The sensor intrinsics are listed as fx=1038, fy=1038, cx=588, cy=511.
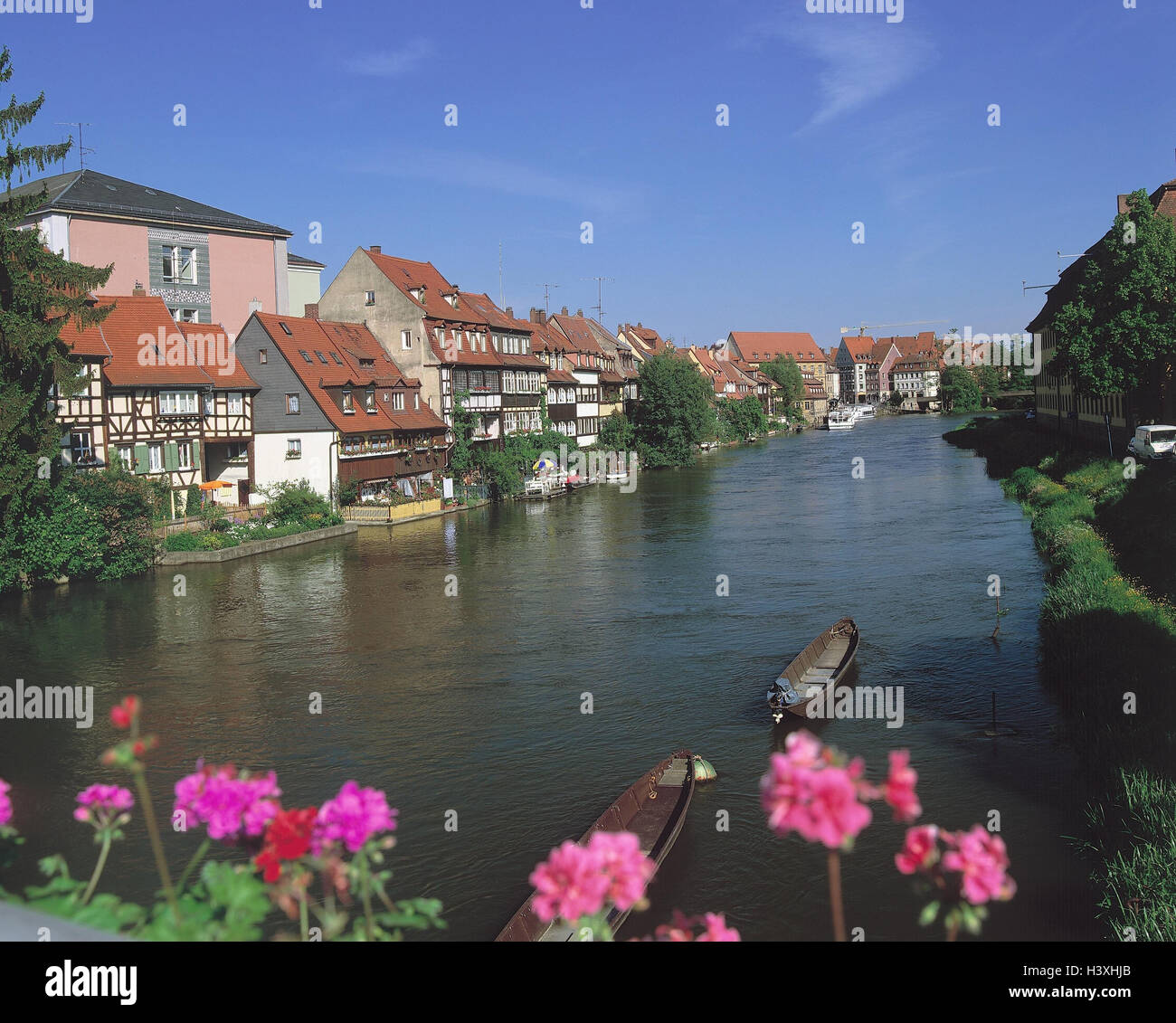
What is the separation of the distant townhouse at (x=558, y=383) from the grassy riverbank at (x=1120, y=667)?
3689cm

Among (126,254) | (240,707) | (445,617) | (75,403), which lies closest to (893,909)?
(240,707)

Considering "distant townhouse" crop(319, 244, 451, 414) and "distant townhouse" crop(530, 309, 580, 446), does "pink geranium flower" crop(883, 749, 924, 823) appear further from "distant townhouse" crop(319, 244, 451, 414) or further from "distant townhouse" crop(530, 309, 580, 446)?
"distant townhouse" crop(530, 309, 580, 446)

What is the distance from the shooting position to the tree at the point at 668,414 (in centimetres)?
7631

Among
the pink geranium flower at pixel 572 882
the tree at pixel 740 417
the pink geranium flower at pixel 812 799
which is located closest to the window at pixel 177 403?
the pink geranium flower at pixel 572 882

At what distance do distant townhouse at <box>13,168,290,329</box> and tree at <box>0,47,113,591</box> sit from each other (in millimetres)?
12607

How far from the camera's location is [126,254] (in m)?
45.1

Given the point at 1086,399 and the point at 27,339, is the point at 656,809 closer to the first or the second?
the point at 27,339

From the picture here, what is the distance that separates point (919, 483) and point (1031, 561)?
25.9 meters

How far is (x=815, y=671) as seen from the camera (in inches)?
768

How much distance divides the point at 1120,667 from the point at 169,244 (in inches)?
1700

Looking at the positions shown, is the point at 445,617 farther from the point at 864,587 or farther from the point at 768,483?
the point at 768,483

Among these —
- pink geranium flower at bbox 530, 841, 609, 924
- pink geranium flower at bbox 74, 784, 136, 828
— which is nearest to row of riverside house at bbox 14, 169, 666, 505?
pink geranium flower at bbox 74, 784, 136, 828

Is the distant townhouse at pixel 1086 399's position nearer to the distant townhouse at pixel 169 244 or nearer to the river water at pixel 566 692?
the river water at pixel 566 692
